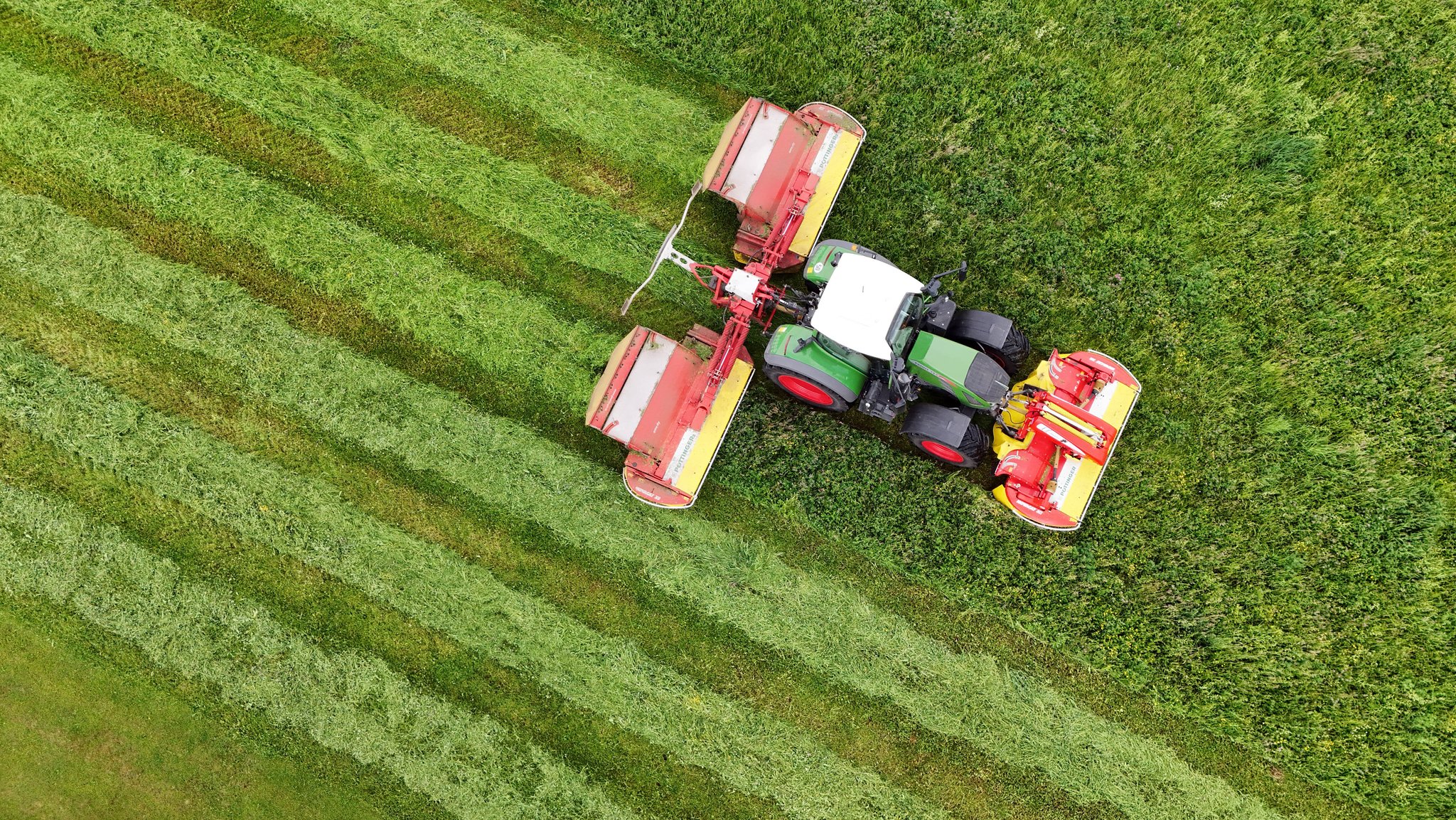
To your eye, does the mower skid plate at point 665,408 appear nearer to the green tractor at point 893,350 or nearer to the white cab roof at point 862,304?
the green tractor at point 893,350

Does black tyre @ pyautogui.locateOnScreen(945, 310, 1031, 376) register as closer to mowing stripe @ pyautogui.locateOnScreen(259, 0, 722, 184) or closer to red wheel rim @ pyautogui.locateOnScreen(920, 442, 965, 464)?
red wheel rim @ pyautogui.locateOnScreen(920, 442, 965, 464)

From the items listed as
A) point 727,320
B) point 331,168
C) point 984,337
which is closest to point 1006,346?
point 984,337

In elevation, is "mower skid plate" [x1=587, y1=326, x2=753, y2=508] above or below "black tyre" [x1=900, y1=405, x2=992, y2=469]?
below

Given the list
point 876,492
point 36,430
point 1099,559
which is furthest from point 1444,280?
point 36,430

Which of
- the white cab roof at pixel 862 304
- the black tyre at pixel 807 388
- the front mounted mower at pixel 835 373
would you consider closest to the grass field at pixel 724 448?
the black tyre at pixel 807 388

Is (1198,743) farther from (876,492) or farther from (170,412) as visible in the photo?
(170,412)

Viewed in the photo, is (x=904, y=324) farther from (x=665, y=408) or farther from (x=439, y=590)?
(x=439, y=590)

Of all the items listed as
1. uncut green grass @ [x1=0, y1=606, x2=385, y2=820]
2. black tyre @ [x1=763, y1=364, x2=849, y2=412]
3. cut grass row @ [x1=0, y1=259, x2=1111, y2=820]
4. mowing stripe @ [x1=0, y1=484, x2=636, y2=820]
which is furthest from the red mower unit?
uncut green grass @ [x1=0, y1=606, x2=385, y2=820]
